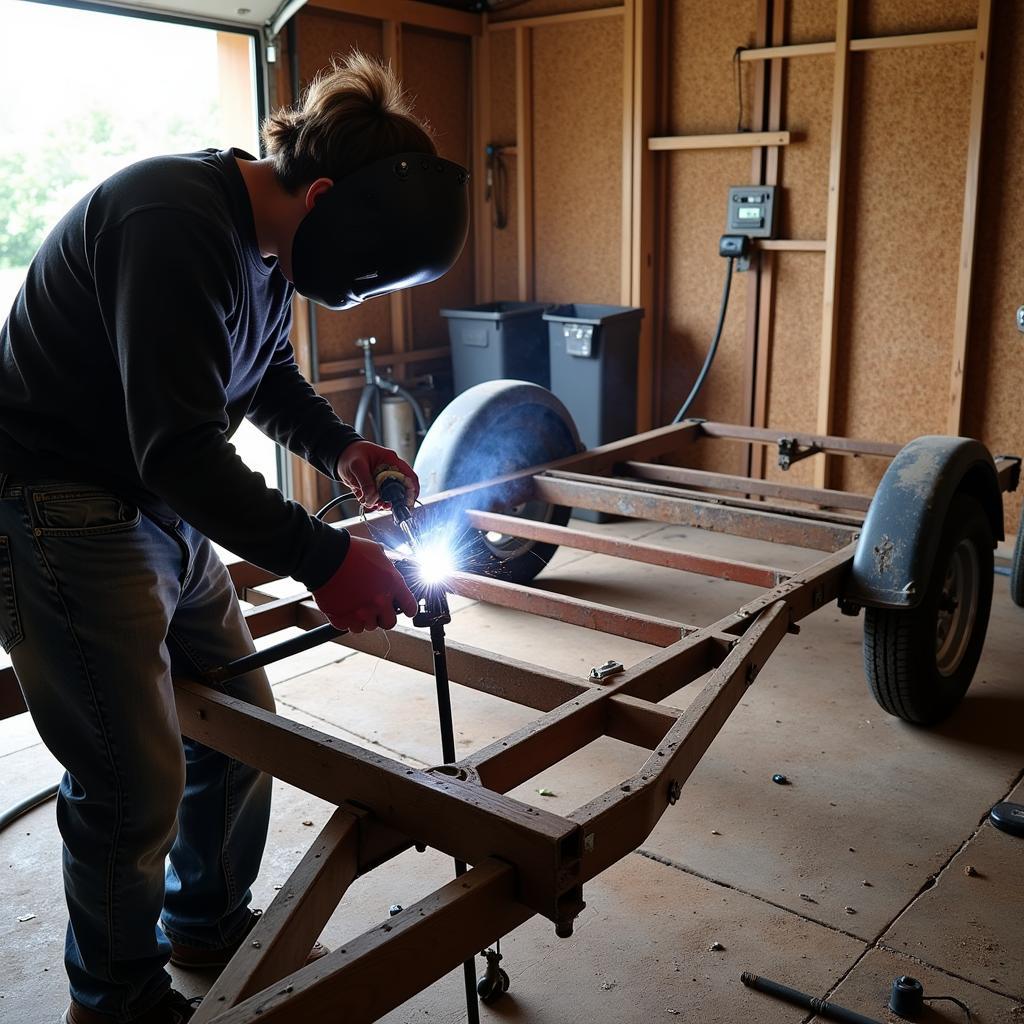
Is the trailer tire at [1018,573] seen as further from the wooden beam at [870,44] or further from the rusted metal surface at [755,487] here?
the wooden beam at [870,44]

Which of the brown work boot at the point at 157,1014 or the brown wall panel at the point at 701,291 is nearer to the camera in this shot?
the brown work boot at the point at 157,1014

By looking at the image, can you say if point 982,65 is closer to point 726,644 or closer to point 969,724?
point 969,724

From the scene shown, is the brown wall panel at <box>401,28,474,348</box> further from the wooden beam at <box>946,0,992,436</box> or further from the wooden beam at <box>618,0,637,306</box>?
the wooden beam at <box>946,0,992,436</box>

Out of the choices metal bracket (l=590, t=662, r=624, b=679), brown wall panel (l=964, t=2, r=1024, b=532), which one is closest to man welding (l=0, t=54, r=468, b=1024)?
metal bracket (l=590, t=662, r=624, b=679)

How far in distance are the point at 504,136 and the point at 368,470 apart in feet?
17.0

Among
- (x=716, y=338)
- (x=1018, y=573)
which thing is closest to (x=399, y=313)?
(x=716, y=338)

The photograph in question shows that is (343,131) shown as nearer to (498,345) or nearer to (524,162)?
(498,345)

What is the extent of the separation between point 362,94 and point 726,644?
1.51 m

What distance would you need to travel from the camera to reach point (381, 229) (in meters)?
1.83

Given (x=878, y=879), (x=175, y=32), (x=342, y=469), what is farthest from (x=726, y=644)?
(x=175, y=32)

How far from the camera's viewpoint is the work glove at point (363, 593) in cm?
186

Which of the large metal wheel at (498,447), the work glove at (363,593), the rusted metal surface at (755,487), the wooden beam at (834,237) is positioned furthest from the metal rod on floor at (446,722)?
the wooden beam at (834,237)

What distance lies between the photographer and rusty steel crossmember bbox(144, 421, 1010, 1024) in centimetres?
→ 149

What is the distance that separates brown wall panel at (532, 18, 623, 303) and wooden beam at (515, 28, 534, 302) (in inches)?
1.5
